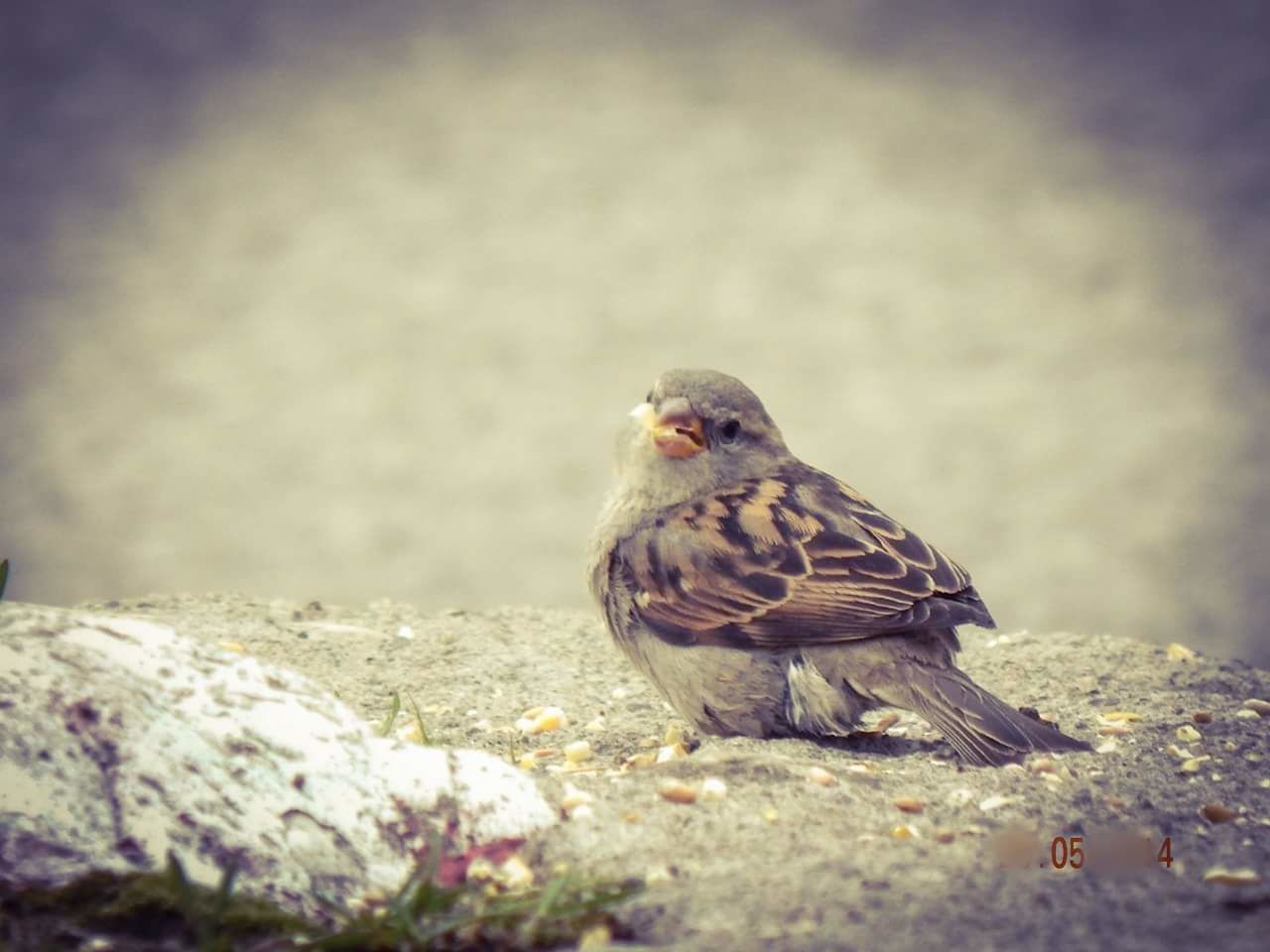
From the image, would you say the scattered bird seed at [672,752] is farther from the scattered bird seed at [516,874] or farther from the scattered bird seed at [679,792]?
the scattered bird seed at [516,874]

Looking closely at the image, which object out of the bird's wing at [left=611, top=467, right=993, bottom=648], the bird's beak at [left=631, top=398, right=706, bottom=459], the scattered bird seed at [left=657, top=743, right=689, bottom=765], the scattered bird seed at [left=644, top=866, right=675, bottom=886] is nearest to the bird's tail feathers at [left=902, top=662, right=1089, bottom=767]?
the bird's wing at [left=611, top=467, right=993, bottom=648]

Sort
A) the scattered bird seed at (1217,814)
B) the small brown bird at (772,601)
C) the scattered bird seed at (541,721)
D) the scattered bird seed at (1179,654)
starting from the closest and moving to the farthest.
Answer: the scattered bird seed at (1217,814) → the small brown bird at (772,601) → the scattered bird seed at (541,721) → the scattered bird seed at (1179,654)

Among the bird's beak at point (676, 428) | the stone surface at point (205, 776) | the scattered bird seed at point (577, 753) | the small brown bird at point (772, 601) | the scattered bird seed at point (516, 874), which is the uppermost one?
the bird's beak at point (676, 428)

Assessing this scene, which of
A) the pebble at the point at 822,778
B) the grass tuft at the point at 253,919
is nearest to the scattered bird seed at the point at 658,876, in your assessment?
the grass tuft at the point at 253,919

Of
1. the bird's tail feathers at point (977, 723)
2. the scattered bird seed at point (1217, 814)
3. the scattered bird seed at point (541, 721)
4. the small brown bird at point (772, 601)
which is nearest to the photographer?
the scattered bird seed at point (1217, 814)

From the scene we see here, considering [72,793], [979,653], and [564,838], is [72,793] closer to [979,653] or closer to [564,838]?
[564,838]

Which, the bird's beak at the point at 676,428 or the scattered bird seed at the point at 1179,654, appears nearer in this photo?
the bird's beak at the point at 676,428

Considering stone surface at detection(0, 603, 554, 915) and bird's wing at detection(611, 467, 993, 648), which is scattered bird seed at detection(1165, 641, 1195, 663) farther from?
stone surface at detection(0, 603, 554, 915)

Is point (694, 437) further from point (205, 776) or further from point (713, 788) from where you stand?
point (205, 776)

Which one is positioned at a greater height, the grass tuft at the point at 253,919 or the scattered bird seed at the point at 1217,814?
the scattered bird seed at the point at 1217,814
